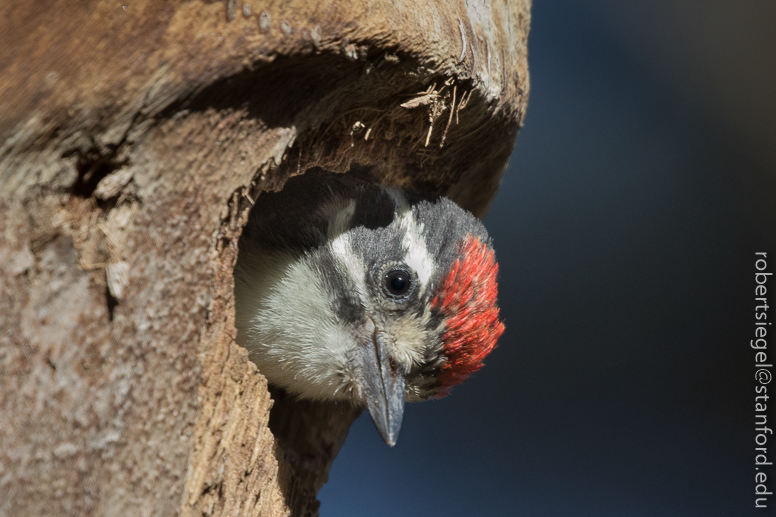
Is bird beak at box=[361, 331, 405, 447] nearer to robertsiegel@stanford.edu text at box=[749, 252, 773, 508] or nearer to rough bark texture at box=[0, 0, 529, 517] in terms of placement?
rough bark texture at box=[0, 0, 529, 517]

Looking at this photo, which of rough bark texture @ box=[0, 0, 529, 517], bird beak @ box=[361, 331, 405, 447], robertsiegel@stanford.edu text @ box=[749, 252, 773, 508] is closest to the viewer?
rough bark texture @ box=[0, 0, 529, 517]

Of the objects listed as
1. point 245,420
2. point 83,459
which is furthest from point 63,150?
point 245,420

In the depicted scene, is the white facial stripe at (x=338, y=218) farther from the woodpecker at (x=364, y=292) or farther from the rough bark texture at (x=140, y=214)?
the rough bark texture at (x=140, y=214)

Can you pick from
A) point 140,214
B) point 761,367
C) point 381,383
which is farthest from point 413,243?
point 761,367

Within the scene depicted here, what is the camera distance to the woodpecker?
3.82 feet

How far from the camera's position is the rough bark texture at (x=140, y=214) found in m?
0.63

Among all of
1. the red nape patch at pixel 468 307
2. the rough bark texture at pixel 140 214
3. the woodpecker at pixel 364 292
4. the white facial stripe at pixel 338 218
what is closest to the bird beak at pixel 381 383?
the woodpecker at pixel 364 292

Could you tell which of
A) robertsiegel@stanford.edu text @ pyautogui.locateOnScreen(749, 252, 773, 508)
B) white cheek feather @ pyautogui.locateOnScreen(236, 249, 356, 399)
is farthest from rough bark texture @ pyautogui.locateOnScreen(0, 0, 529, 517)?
robertsiegel@stanford.edu text @ pyautogui.locateOnScreen(749, 252, 773, 508)

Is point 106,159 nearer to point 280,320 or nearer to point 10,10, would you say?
point 10,10

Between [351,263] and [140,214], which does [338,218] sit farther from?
[140,214]

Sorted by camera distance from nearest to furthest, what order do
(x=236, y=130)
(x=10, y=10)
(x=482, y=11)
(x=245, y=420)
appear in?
(x=10, y=10)
(x=236, y=130)
(x=245, y=420)
(x=482, y=11)

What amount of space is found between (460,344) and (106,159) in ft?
2.33

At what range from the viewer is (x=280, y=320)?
1204mm

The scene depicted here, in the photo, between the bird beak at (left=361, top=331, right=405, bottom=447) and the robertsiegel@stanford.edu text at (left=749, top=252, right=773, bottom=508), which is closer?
the bird beak at (left=361, top=331, right=405, bottom=447)
